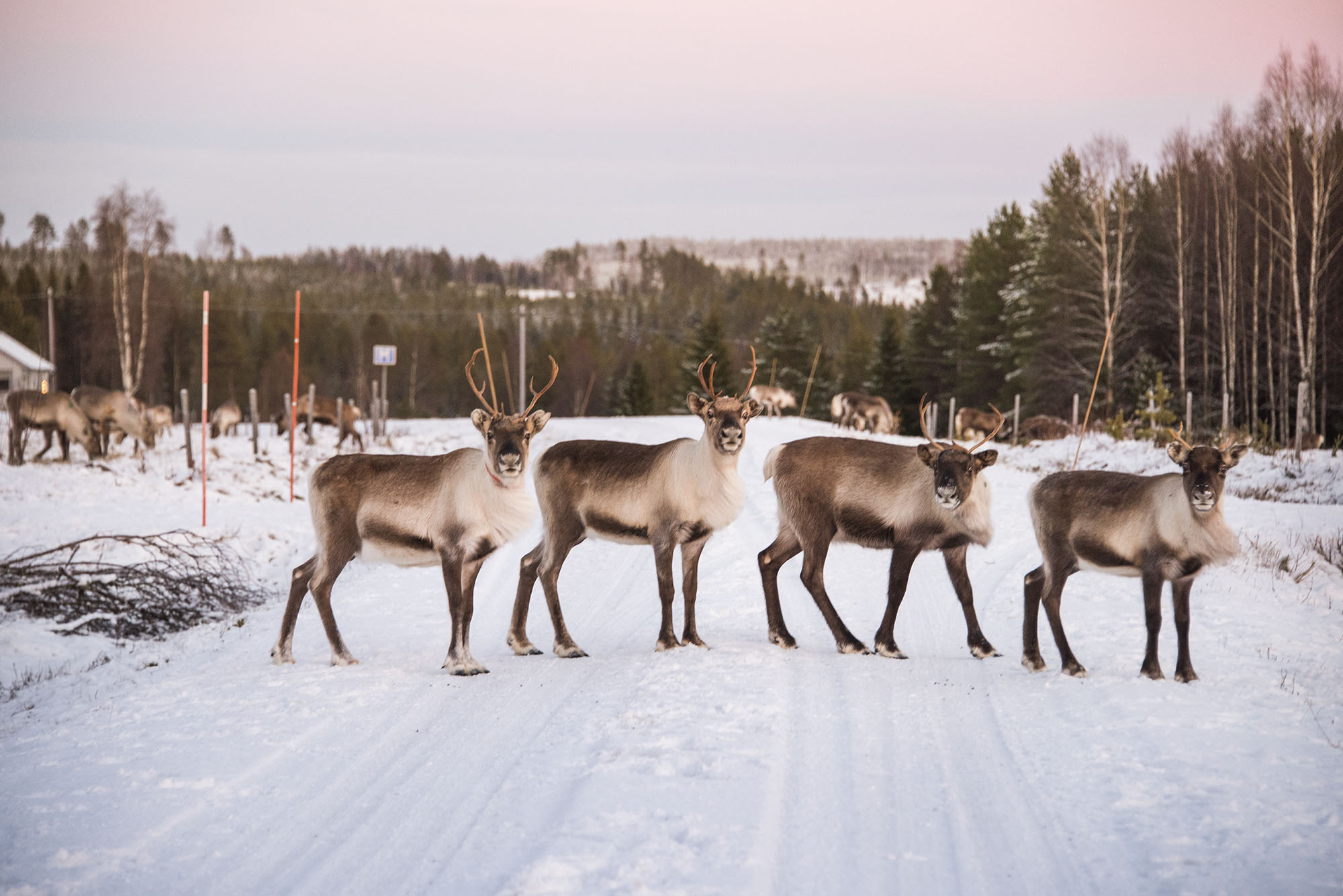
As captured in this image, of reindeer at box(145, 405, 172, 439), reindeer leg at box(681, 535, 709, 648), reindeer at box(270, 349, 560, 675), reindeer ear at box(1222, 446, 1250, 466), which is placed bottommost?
reindeer leg at box(681, 535, 709, 648)

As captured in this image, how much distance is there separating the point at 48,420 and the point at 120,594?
12.3m

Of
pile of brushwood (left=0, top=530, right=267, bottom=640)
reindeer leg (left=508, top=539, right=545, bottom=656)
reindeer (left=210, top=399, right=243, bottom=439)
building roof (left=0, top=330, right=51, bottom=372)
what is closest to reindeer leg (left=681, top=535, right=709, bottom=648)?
reindeer leg (left=508, top=539, right=545, bottom=656)

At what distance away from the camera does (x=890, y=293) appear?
193375 millimetres

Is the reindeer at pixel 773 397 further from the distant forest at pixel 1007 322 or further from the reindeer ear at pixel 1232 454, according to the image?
the reindeer ear at pixel 1232 454

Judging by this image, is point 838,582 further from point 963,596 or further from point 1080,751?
point 1080,751

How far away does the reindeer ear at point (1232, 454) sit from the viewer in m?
7.08

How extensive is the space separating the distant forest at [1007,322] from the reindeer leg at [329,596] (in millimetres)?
11505

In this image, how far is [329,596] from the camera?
7746 millimetres

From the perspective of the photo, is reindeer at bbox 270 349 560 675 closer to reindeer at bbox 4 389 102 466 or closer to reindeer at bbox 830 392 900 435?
reindeer at bbox 4 389 102 466

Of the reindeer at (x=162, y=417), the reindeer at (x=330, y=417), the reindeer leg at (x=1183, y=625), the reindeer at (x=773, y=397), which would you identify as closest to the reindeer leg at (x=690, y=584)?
the reindeer leg at (x=1183, y=625)

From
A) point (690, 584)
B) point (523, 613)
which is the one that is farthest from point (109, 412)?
point (690, 584)

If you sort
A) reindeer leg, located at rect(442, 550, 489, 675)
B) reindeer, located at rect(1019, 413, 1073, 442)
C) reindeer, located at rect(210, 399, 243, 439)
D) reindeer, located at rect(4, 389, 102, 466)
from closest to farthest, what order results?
reindeer leg, located at rect(442, 550, 489, 675) < reindeer, located at rect(4, 389, 102, 466) < reindeer, located at rect(1019, 413, 1073, 442) < reindeer, located at rect(210, 399, 243, 439)

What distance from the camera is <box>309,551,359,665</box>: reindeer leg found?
7570 millimetres

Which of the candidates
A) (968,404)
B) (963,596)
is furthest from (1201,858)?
(968,404)
